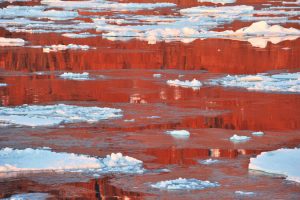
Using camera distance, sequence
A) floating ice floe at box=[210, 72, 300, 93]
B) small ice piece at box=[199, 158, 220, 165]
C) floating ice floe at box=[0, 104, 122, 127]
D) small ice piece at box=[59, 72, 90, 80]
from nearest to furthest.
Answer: small ice piece at box=[199, 158, 220, 165]
floating ice floe at box=[0, 104, 122, 127]
floating ice floe at box=[210, 72, 300, 93]
small ice piece at box=[59, 72, 90, 80]

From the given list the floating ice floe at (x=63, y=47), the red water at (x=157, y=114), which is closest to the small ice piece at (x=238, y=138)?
the red water at (x=157, y=114)

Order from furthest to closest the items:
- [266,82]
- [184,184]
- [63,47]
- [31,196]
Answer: [63,47], [266,82], [184,184], [31,196]

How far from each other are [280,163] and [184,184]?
3.92ft

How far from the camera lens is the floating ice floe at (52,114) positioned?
35.2 feet

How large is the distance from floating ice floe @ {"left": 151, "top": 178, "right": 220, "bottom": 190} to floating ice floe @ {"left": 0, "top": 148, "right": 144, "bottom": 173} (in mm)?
567

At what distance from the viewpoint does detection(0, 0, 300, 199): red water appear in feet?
24.9

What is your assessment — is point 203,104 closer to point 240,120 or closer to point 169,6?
point 240,120

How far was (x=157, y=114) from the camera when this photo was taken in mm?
11320

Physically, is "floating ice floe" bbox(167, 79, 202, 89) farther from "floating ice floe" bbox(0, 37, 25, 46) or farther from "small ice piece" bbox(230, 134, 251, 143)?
"floating ice floe" bbox(0, 37, 25, 46)

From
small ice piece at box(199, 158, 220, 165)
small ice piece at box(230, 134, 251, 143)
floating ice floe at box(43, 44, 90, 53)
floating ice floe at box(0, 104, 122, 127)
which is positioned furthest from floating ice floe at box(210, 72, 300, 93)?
floating ice floe at box(43, 44, 90, 53)

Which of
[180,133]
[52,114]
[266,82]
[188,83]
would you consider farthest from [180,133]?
[266,82]

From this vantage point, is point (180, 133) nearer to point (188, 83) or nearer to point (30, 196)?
point (30, 196)

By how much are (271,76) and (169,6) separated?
22890 mm

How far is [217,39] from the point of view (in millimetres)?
22141
